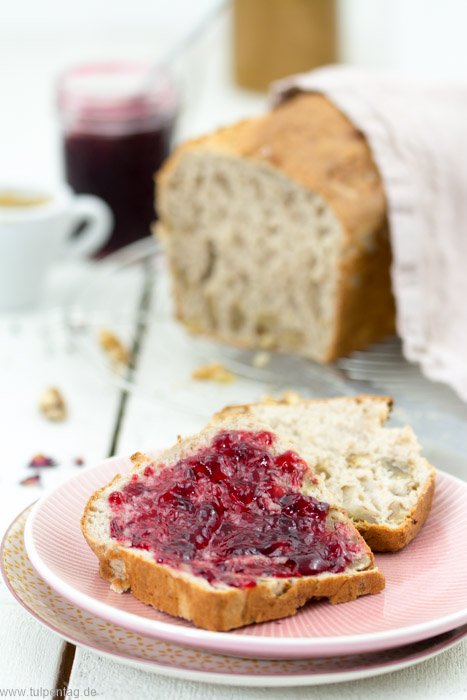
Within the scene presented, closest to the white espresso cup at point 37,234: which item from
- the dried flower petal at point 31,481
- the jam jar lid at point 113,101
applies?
the jam jar lid at point 113,101

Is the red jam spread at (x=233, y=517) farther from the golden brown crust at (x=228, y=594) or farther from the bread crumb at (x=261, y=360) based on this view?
the bread crumb at (x=261, y=360)

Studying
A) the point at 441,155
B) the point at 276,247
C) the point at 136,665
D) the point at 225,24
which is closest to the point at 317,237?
the point at 276,247

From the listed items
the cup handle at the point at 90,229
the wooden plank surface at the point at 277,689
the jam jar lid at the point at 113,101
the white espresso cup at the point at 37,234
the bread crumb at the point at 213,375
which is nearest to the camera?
the wooden plank surface at the point at 277,689

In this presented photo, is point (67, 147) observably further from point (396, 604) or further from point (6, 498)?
point (396, 604)

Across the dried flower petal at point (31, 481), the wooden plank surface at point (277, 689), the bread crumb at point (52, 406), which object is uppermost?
the wooden plank surface at point (277, 689)

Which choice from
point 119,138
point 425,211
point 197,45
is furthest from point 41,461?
point 197,45

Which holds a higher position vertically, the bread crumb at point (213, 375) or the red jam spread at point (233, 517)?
the red jam spread at point (233, 517)

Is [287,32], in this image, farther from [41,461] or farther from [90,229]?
[41,461]
